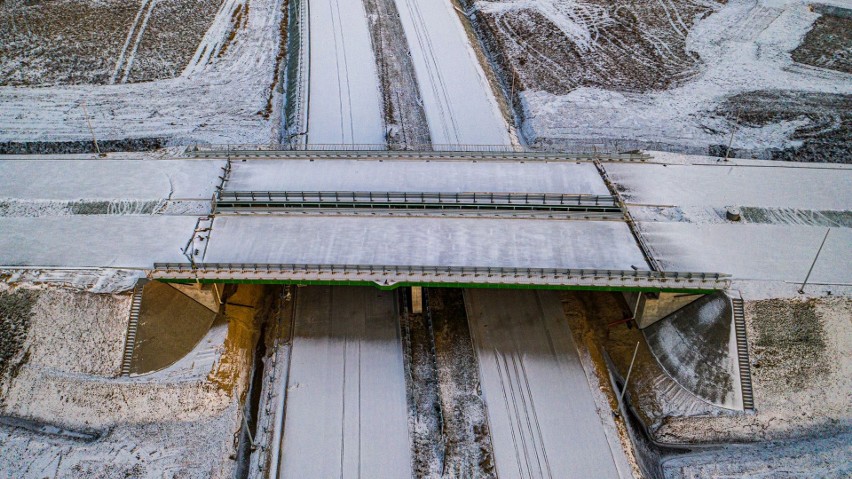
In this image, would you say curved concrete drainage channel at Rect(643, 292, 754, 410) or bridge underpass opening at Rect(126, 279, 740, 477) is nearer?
bridge underpass opening at Rect(126, 279, 740, 477)

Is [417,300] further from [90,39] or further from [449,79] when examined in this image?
[90,39]

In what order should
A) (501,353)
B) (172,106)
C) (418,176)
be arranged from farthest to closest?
(172,106) → (418,176) → (501,353)

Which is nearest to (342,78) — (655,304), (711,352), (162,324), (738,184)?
(162,324)

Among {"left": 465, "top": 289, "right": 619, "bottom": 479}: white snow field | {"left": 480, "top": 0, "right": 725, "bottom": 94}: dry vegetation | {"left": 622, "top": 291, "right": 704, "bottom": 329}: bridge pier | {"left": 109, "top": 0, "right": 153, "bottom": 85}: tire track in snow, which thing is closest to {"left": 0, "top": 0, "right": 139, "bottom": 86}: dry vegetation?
{"left": 109, "top": 0, "right": 153, "bottom": 85}: tire track in snow

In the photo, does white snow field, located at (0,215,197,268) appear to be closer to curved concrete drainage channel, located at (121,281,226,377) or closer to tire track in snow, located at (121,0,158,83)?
curved concrete drainage channel, located at (121,281,226,377)

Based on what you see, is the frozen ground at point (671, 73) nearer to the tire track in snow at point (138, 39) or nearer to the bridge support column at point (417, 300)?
the bridge support column at point (417, 300)

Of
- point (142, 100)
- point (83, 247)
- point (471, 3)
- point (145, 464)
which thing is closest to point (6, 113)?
point (142, 100)

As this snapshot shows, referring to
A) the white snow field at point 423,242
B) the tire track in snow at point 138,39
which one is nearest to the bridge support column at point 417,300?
the white snow field at point 423,242
